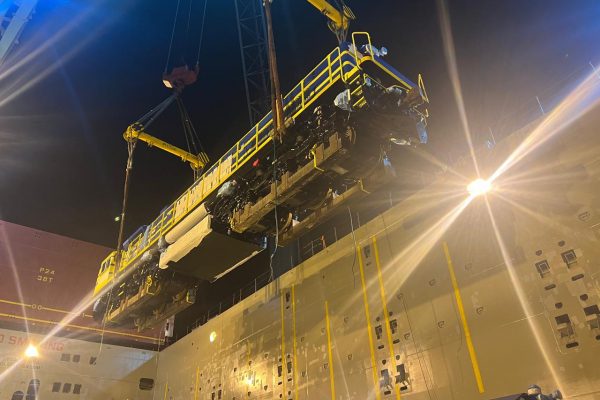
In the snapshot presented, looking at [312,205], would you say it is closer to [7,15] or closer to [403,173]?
[403,173]

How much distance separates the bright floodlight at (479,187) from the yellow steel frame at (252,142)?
2631mm

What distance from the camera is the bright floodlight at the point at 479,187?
8.84 m

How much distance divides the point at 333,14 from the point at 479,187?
764cm

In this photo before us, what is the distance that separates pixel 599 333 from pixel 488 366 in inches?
79.6

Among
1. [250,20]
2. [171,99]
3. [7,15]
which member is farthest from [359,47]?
[250,20]

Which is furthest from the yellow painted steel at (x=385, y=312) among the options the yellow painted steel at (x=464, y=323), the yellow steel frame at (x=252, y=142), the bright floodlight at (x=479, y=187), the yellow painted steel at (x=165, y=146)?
the yellow painted steel at (x=165, y=146)

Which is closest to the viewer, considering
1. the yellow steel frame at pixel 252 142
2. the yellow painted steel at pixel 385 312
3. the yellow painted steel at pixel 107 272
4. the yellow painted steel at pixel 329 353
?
the yellow steel frame at pixel 252 142

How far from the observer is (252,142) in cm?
1058

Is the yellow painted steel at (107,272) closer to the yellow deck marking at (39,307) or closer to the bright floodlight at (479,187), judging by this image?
the yellow deck marking at (39,307)

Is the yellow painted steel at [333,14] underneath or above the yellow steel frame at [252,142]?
above

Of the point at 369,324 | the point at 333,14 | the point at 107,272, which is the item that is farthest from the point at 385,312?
the point at 107,272

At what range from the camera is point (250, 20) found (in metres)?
24.6

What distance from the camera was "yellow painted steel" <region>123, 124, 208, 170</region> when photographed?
1973cm

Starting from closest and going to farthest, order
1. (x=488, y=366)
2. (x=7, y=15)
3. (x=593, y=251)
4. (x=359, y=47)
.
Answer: (x=593, y=251)
(x=488, y=366)
(x=359, y=47)
(x=7, y=15)
